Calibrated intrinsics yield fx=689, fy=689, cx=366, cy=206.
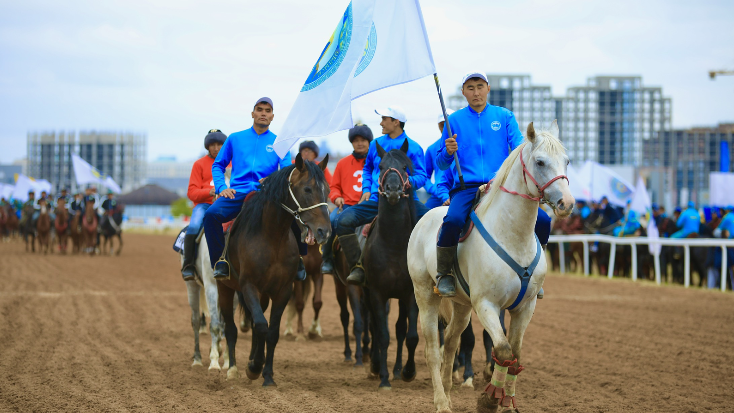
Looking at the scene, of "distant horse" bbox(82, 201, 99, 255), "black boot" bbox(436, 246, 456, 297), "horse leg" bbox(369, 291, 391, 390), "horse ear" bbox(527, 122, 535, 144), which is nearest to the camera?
"horse ear" bbox(527, 122, 535, 144)

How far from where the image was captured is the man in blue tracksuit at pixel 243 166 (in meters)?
7.11

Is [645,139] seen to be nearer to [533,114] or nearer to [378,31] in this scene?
[533,114]

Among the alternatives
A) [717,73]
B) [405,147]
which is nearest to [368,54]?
[405,147]

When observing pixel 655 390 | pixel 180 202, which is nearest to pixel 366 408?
pixel 655 390

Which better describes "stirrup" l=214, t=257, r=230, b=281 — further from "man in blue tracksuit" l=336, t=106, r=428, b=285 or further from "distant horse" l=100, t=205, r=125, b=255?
"distant horse" l=100, t=205, r=125, b=255

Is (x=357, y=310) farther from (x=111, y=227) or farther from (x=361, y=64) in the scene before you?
(x=111, y=227)

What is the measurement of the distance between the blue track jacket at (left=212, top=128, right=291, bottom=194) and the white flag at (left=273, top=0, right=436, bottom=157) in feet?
2.96

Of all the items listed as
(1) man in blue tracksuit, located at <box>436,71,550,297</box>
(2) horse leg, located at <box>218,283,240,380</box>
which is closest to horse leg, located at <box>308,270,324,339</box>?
(2) horse leg, located at <box>218,283,240,380</box>

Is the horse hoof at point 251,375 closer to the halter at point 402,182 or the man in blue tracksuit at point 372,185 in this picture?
the man in blue tracksuit at point 372,185

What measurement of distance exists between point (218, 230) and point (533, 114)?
10453cm

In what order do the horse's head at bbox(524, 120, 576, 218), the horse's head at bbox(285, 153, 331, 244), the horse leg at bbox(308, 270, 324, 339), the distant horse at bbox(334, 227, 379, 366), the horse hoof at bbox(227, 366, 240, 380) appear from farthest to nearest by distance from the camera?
the horse leg at bbox(308, 270, 324, 339) < the distant horse at bbox(334, 227, 379, 366) < the horse hoof at bbox(227, 366, 240, 380) < the horse's head at bbox(285, 153, 331, 244) < the horse's head at bbox(524, 120, 576, 218)

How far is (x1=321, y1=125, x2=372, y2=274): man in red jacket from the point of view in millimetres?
8371

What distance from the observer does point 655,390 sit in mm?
6434

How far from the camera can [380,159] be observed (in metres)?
7.43
